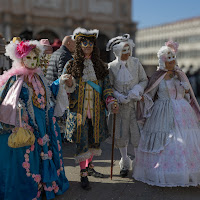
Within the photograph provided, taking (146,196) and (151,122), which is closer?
(146,196)

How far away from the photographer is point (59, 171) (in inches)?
129

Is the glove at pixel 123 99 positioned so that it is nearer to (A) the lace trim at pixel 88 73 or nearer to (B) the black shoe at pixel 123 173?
(A) the lace trim at pixel 88 73

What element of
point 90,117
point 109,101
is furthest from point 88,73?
point 90,117

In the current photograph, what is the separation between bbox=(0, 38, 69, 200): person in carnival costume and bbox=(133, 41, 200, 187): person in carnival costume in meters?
1.13

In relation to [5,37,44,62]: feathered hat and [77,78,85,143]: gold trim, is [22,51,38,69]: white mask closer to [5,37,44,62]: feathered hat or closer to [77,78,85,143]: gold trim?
[5,37,44,62]: feathered hat

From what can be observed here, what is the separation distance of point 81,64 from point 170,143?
1.47 m

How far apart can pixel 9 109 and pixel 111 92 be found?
1.26 meters

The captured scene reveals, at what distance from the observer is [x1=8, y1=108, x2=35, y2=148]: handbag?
2.76 meters

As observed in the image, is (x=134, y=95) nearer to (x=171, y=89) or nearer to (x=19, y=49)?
(x=171, y=89)

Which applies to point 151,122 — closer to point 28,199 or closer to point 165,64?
point 165,64

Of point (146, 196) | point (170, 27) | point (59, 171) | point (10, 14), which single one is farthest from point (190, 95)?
point (170, 27)

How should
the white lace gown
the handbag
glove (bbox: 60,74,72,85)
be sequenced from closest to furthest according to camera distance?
the handbag
glove (bbox: 60,74,72,85)
the white lace gown

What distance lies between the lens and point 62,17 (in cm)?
2483

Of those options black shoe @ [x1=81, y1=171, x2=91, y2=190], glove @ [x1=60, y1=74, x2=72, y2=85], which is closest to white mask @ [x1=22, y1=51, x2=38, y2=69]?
glove @ [x1=60, y1=74, x2=72, y2=85]
